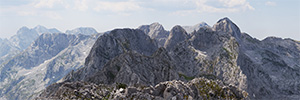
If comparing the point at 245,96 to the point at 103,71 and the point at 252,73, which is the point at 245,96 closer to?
the point at 103,71

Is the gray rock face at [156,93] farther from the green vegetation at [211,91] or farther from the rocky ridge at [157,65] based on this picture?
the rocky ridge at [157,65]

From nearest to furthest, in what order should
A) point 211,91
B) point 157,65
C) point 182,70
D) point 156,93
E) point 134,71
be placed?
1. point 156,93
2. point 211,91
3. point 134,71
4. point 157,65
5. point 182,70

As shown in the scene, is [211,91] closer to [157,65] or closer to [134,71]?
[134,71]

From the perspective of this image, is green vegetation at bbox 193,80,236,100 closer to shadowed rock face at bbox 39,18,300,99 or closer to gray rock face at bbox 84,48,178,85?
shadowed rock face at bbox 39,18,300,99

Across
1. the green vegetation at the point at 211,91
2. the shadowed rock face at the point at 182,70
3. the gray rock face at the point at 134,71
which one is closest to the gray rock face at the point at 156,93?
the green vegetation at the point at 211,91

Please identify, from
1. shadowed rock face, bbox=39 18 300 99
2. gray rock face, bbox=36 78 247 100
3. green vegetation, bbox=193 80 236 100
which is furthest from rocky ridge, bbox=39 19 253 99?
gray rock face, bbox=36 78 247 100

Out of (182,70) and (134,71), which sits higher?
(134,71)

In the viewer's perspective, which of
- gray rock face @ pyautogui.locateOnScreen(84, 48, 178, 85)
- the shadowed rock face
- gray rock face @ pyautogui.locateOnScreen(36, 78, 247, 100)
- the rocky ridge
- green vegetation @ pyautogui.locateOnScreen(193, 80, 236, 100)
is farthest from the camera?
the rocky ridge

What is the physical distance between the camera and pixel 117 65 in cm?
11981

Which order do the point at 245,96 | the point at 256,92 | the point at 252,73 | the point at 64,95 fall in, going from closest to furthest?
the point at 64,95
the point at 245,96
the point at 256,92
the point at 252,73

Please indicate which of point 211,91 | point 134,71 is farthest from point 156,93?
point 134,71

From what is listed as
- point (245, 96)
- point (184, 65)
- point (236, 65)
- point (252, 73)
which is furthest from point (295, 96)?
point (245, 96)

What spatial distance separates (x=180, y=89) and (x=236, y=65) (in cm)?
12966

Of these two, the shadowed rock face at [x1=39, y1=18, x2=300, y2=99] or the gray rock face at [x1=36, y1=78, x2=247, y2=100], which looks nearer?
the gray rock face at [x1=36, y1=78, x2=247, y2=100]
